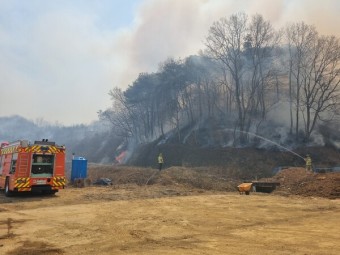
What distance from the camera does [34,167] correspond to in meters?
17.1

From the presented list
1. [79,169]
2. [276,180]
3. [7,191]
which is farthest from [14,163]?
[276,180]

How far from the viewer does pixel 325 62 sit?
4047 cm

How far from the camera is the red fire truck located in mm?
16797

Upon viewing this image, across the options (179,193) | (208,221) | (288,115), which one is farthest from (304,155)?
(208,221)

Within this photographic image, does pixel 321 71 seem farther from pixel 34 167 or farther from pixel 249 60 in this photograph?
pixel 34 167

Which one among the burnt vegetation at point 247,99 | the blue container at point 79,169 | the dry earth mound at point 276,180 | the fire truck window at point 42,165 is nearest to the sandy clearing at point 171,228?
the fire truck window at point 42,165

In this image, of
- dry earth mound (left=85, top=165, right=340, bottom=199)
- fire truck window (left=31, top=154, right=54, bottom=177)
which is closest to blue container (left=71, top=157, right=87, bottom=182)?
dry earth mound (left=85, top=165, right=340, bottom=199)

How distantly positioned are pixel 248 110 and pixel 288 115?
5211mm

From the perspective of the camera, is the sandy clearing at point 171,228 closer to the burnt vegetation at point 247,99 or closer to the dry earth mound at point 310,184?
the dry earth mound at point 310,184

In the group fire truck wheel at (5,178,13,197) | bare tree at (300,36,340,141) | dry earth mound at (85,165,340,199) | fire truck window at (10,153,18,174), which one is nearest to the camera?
fire truck window at (10,153,18,174)

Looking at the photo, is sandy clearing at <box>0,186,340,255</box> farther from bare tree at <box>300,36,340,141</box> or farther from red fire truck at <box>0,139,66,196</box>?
bare tree at <box>300,36,340,141</box>

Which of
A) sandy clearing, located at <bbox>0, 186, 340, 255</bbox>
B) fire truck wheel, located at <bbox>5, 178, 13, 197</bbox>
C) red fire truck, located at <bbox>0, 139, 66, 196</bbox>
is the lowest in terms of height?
sandy clearing, located at <bbox>0, 186, 340, 255</bbox>

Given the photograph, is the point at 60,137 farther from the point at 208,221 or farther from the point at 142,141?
the point at 208,221

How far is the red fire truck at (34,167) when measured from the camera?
55.1 ft
